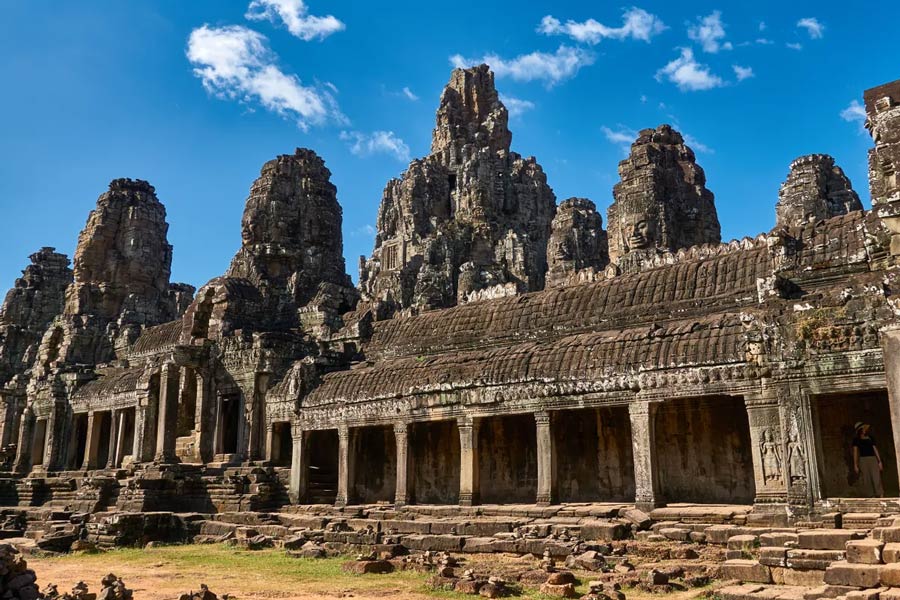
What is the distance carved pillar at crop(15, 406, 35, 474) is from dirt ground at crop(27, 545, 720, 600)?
18841 millimetres

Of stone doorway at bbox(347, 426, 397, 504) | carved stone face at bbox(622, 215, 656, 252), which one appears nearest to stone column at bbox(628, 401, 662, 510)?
stone doorway at bbox(347, 426, 397, 504)

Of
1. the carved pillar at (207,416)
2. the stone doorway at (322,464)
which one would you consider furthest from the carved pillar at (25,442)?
the stone doorway at (322,464)

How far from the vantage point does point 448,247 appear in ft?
228

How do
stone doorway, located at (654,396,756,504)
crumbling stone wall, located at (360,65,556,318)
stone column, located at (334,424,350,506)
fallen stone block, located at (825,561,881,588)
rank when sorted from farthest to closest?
crumbling stone wall, located at (360,65,556,318) < stone column, located at (334,424,350,506) < stone doorway, located at (654,396,756,504) < fallen stone block, located at (825,561,881,588)

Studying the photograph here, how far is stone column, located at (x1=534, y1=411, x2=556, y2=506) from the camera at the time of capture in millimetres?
16594

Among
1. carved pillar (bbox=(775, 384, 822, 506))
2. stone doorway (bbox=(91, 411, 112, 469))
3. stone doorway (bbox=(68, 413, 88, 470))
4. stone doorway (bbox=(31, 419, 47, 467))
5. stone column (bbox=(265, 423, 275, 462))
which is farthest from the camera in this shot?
stone doorway (bbox=(31, 419, 47, 467))

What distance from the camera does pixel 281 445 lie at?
81.9 feet


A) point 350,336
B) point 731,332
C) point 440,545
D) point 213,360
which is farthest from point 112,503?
point 731,332

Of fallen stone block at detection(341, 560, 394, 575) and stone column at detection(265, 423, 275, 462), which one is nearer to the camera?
fallen stone block at detection(341, 560, 394, 575)

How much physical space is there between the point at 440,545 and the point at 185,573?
457 centimetres

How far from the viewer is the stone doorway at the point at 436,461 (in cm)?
2092

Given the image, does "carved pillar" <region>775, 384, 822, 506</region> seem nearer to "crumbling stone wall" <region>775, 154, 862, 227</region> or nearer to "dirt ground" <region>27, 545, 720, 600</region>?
"dirt ground" <region>27, 545, 720, 600</region>

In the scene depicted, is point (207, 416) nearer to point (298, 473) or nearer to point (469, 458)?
point (298, 473)

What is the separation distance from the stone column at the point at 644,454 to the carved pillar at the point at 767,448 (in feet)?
6.65
